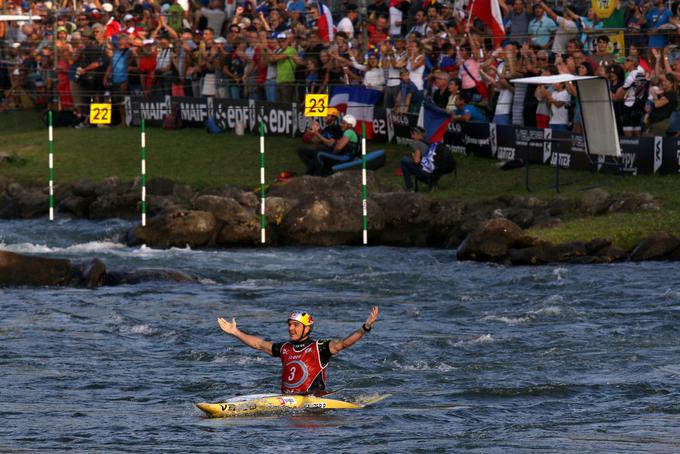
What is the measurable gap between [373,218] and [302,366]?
1117 centimetres

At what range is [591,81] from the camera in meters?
25.8

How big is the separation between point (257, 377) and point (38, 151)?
1986 centimetres

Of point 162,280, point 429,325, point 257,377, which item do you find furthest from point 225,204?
point 257,377

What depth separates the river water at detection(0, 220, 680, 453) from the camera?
14.0 metres

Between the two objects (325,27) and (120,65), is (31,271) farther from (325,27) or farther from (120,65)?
(120,65)

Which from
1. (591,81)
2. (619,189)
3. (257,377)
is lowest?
(257,377)

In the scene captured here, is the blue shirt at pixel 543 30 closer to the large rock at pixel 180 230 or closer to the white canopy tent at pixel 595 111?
the white canopy tent at pixel 595 111

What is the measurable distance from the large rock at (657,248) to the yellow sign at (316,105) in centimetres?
727

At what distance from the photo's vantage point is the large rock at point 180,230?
26203mm

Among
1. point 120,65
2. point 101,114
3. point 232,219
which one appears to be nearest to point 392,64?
point 232,219

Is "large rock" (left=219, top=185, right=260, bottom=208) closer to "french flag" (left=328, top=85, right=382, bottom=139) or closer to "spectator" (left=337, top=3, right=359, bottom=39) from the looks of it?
"french flag" (left=328, top=85, right=382, bottom=139)

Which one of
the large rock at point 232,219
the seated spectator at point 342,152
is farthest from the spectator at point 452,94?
the large rock at point 232,219

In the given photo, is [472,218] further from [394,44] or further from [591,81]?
[394,44]

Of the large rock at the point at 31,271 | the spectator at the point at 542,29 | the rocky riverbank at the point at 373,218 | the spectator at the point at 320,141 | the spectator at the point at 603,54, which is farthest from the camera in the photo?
the spectator at the point at 320,141
